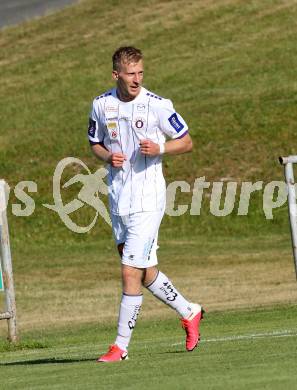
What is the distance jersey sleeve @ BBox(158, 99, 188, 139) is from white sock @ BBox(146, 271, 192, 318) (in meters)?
1.12

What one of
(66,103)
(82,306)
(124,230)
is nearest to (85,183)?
(66,103)

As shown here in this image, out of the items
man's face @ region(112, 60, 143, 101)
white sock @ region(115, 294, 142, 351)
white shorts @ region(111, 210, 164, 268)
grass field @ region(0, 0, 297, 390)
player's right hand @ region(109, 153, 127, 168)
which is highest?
man's face @ region(112, 60, 143, 101)

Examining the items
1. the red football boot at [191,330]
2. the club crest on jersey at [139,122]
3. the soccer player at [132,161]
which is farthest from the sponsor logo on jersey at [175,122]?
the red football boot at [191,330]

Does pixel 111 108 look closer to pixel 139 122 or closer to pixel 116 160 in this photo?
pixel 139 122

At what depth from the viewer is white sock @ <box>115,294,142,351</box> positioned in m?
11.1

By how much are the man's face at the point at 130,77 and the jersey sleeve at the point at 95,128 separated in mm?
325

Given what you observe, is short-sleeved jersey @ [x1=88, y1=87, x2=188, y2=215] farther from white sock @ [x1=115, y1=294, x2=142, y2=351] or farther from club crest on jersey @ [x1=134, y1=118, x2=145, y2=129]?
white sock @ [x1=115, y1=294, x2=142, y2=351]

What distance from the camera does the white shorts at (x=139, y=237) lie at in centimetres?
1097

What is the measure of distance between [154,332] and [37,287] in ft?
29.0

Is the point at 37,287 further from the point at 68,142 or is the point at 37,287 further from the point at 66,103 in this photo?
the point at 66,103

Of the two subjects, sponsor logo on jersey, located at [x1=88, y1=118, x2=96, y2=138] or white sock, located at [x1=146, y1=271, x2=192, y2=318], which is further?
white sock, located at [x1=146, y1=271, x2=192, y2=318]

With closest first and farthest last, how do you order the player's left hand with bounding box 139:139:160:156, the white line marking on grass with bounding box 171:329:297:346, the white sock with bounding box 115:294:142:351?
→ 1. the player's left hand with bounding box 139:139:160:156
2. the white sock with bounding box 115:294:142:351
3. the white line marking on grass with bounding box 171:329:297:346

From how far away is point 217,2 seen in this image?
46.9 m

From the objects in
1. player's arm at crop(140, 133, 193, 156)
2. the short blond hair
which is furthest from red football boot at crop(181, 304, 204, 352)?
the short blond hair
